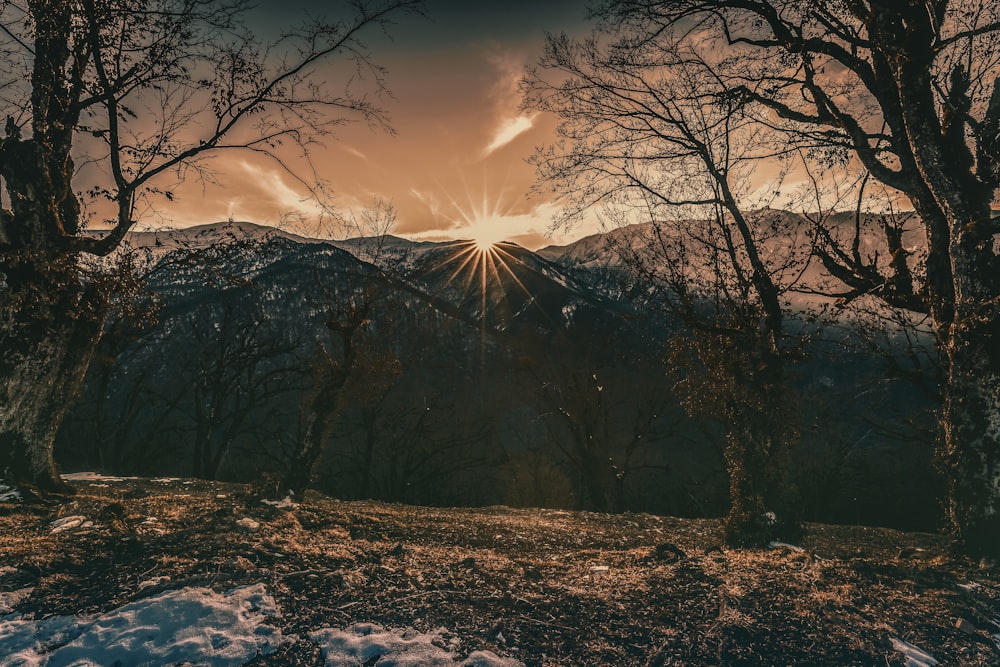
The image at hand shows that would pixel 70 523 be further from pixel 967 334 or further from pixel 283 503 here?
pixel 967 334

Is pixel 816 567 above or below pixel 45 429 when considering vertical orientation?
below

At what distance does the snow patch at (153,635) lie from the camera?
312 cm

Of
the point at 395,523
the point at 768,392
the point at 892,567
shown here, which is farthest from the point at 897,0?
the point at 395,523

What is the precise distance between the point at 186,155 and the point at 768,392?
447 inches

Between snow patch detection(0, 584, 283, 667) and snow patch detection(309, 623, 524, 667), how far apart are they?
0.39 m

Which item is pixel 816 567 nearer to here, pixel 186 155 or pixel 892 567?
pixel 892 567

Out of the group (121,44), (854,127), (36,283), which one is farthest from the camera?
(854,127)

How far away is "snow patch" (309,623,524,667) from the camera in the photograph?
128 inches

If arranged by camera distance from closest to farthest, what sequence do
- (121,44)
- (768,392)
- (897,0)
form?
(897,0), (121,44), (768,392)

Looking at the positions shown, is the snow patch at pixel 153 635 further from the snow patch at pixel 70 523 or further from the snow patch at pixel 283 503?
the snow patch at pixel 283 503

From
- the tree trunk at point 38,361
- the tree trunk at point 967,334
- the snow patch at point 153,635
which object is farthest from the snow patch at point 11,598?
the tree trunk at point 967,334

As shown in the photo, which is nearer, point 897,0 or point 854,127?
point 897,0

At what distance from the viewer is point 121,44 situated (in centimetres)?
755

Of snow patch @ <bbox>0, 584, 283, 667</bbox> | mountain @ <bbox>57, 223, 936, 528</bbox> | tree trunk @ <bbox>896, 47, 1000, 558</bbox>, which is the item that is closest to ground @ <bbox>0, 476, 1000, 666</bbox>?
snow patch @ <bbox>0, 584, 283, 667</bbox>
